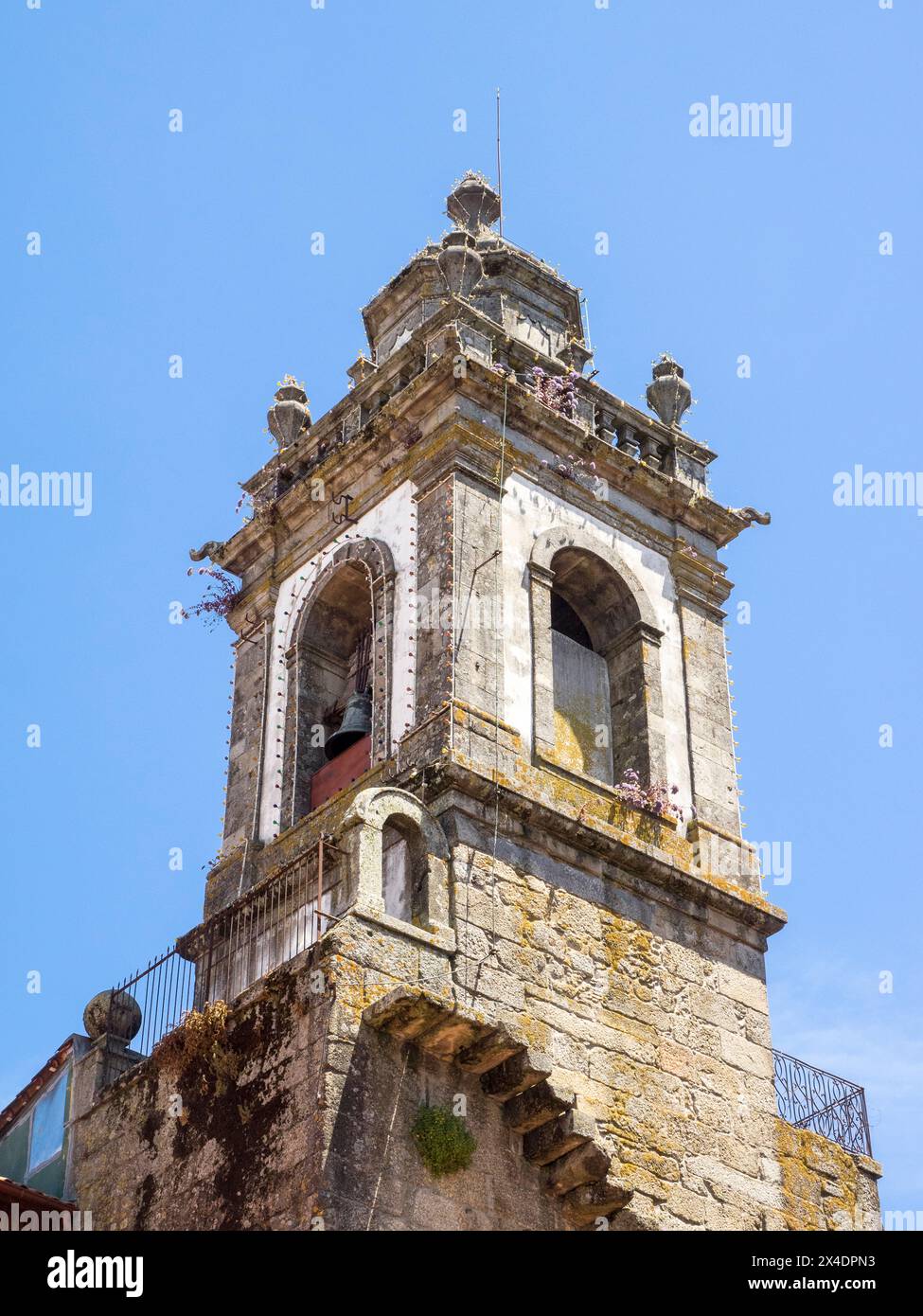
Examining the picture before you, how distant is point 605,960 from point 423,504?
4569 millimetres

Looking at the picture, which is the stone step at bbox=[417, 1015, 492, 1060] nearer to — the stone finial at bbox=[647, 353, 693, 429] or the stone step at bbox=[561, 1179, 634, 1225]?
the stone step at bbox=[561, 1179, 634, 1225]

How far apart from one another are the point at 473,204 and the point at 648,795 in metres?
7.94

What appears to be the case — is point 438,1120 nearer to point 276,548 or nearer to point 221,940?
point 221,940

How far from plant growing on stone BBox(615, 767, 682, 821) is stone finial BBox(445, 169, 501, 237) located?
7331 millimetres

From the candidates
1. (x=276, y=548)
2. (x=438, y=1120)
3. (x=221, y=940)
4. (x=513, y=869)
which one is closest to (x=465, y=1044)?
(x=438, y=1120)

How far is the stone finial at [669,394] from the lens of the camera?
2239cm

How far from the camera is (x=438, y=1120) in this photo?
51.1 feet

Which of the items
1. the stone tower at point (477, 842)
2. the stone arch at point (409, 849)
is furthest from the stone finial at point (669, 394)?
the stone arch at point (409, 849)

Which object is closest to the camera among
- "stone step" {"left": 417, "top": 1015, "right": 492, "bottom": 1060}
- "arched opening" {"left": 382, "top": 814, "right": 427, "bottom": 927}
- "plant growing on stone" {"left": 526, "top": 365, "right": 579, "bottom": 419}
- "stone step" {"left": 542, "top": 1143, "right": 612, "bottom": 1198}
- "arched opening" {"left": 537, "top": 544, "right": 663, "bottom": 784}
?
"stone step" {"left": 417, "top": 1015, "right": 492, "bottom": 1060}

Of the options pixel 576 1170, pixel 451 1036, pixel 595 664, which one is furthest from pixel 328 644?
pixel 576 1170

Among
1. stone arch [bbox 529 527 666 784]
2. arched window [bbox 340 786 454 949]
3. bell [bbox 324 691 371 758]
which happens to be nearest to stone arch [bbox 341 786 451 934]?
arched window [bbox 340 786 454 949]

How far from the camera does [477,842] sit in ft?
56.4

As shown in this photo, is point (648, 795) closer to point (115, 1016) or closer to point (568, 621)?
point (568, 621)

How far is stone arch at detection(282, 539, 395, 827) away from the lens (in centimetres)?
1950
